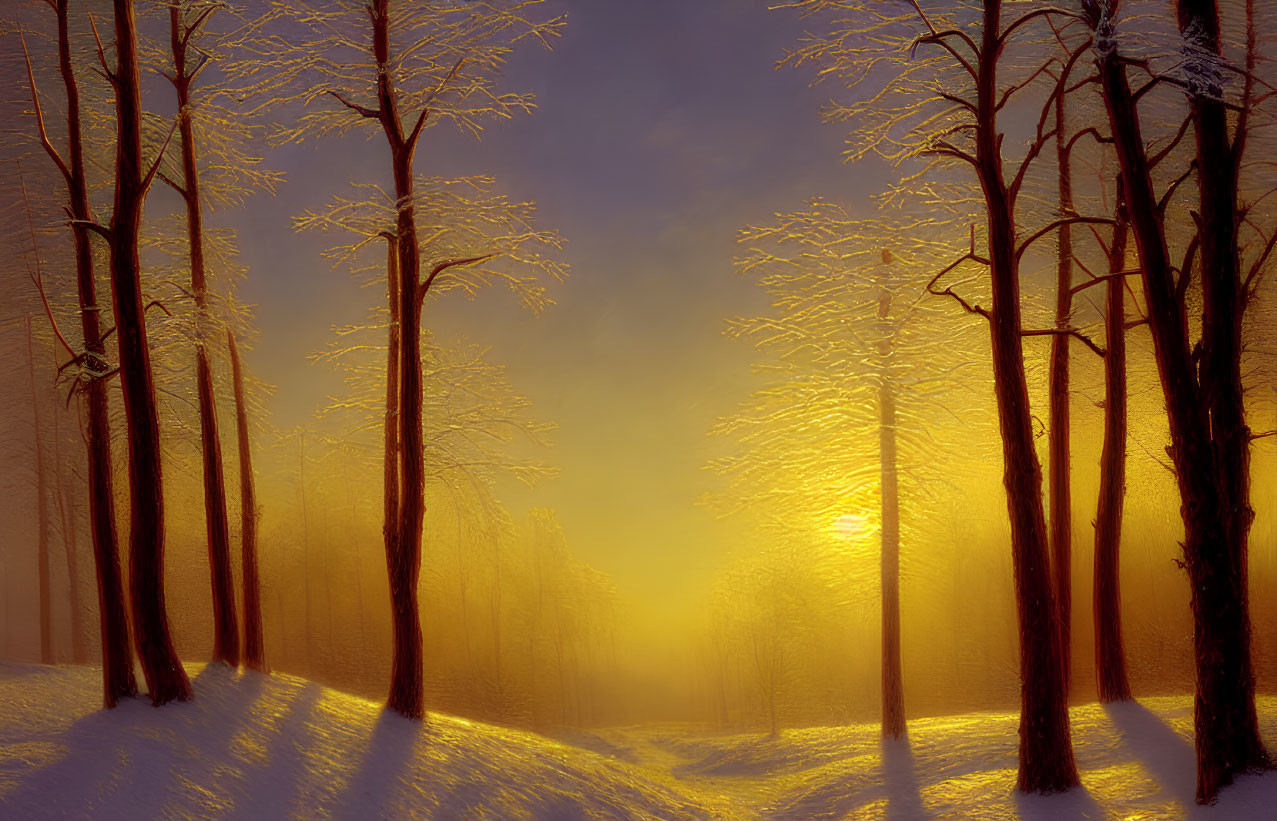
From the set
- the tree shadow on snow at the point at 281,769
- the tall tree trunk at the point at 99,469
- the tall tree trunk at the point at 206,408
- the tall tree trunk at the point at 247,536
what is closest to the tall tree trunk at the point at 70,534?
the tall tree trunk at the point at 247,536

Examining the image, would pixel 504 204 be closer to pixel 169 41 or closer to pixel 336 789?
pixel 169 41

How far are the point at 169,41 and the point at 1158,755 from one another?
60.8 ft

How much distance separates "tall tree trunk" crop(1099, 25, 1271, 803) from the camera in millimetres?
7438

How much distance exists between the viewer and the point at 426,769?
918 centimetres

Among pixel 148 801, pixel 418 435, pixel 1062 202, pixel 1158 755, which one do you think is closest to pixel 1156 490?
pixel 1062 202

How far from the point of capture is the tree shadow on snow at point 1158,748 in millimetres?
8461

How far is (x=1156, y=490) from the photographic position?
24578 millimetres

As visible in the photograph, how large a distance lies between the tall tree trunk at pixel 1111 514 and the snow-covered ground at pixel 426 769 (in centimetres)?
→ 85

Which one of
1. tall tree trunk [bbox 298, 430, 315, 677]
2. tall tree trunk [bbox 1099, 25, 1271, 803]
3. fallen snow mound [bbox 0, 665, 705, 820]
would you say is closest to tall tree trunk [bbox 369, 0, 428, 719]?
fallen snow mound [bbox 0, 665, 705, 820]

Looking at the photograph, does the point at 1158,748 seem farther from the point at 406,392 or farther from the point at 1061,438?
the point at 406,392

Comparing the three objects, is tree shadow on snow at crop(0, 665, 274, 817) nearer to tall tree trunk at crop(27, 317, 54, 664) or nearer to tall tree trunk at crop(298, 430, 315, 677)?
tall tree trunk at crop(27, 317, 54, 664)

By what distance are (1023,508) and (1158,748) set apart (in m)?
4.10

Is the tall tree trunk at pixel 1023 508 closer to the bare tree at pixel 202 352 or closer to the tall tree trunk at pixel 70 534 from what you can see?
the bare tree at pixel 202 352

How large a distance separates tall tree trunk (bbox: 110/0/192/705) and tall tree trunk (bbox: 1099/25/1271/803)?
1102 cm
